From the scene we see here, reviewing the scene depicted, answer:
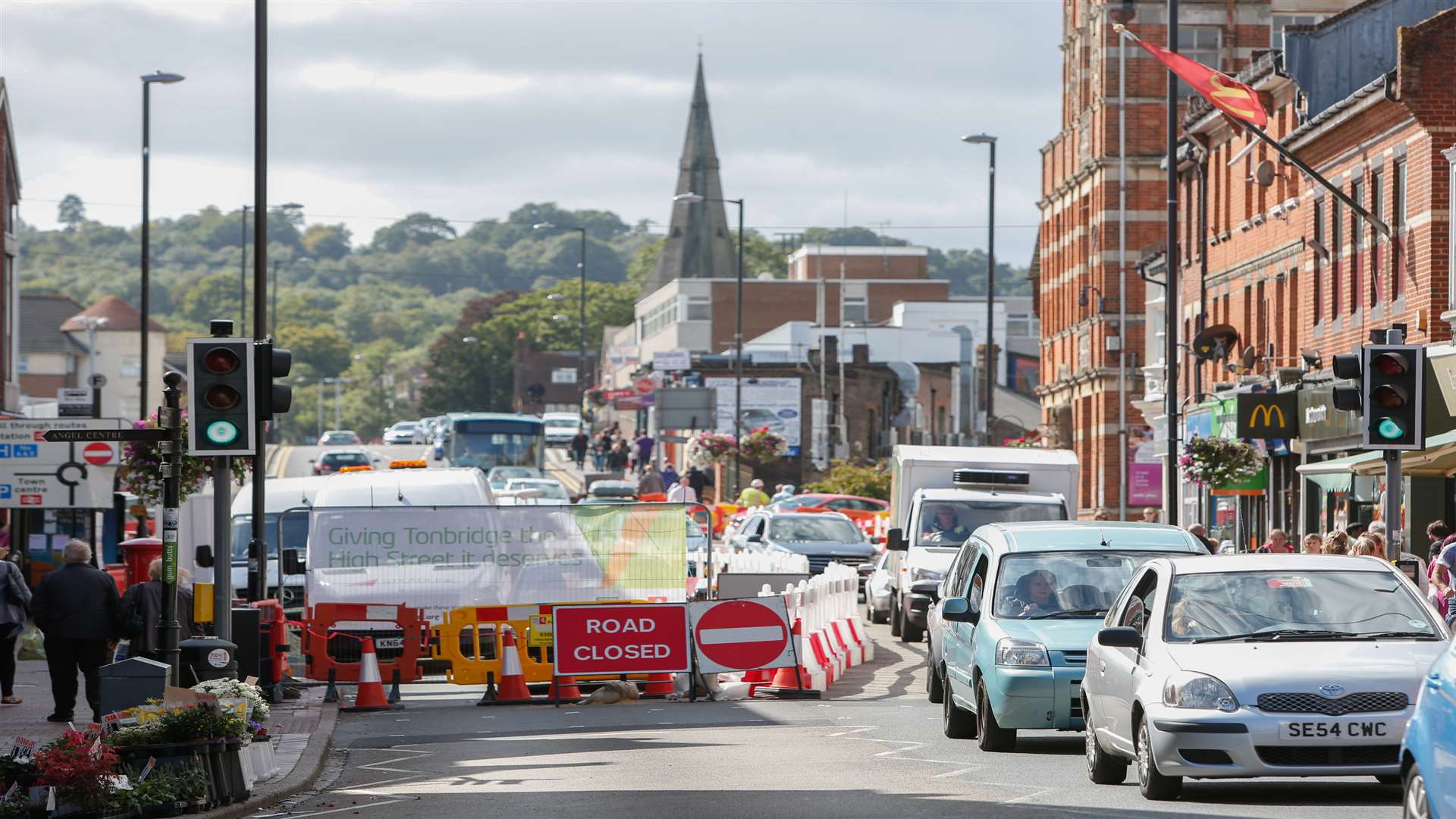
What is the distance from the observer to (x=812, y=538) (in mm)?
39844

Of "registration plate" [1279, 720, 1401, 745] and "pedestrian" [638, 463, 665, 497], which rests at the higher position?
"pedestrian" [638, 463, 665, 497]

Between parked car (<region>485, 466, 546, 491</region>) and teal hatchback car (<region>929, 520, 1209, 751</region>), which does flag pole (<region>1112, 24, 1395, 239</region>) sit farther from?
parked car (<region>485, 466, 546, 491</region>)

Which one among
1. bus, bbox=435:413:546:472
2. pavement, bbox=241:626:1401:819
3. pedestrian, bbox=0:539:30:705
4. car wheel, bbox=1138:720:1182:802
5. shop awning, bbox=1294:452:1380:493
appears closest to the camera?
car wheel, bbox=1138:720:1182:802

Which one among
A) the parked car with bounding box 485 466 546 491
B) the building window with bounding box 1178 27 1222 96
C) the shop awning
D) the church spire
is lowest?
the parked car with bounding box 485 466 546 491

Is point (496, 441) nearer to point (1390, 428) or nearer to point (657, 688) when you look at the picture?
point (657, 688)

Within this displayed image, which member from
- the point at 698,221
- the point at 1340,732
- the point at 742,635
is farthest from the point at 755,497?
the point at 698,221

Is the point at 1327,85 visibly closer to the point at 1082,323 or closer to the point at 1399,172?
the point at 1399,172

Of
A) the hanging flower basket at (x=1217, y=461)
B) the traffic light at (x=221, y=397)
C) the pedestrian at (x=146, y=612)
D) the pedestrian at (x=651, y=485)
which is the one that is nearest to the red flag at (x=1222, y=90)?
the hanging flower basket at (x=1217, y=461)

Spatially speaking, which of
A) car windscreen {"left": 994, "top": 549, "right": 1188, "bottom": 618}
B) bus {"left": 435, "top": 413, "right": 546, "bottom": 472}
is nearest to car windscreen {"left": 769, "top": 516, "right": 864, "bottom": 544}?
car windscreen {"left": 994, "top": 549, "right": 1188, "bottom": 618}

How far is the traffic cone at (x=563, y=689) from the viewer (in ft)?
72.9

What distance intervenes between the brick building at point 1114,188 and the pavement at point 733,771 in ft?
139

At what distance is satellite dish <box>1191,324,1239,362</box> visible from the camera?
45406 millimetres

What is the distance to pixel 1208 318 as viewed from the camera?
5112cm

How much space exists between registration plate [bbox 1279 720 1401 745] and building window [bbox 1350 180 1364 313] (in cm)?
2594
